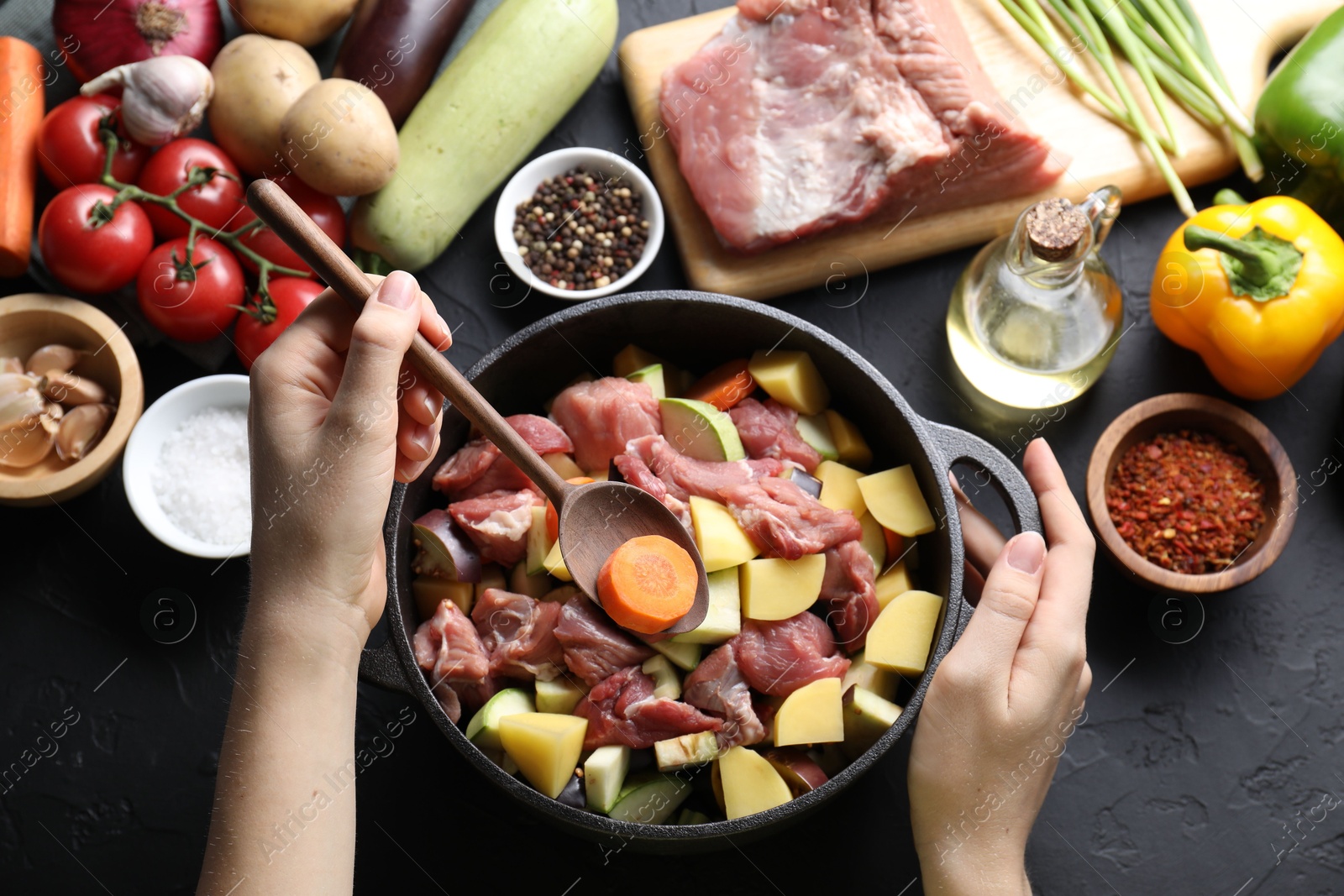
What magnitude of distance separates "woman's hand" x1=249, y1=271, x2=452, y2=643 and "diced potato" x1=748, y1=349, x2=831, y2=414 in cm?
77

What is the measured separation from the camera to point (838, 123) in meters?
2.61

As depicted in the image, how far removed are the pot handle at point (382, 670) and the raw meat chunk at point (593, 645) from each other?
336 millimetres

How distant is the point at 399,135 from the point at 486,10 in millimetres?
490

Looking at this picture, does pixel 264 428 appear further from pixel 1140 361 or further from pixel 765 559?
pixel 1140 361

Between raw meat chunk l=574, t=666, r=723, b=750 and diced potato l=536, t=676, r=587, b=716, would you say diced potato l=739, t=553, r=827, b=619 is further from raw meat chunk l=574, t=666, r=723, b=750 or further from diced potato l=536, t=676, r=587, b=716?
diced potato l=536, t=676, r=587, b=716

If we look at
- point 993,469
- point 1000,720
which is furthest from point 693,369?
point 1000,720

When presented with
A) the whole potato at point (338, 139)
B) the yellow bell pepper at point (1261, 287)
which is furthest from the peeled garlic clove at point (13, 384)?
the yellow bell pepper at point (1261, 287)

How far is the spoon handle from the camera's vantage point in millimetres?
1653

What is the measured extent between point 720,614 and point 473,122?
4.97 feet

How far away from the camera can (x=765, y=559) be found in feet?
6.71

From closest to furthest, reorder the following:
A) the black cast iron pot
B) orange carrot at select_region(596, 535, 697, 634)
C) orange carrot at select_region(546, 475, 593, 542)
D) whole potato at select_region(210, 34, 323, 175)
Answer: the black cast iron pot, orange carrot at select_region(596, 535, 697, 634), orange carrot at select_region(546, 475, 593, 542), whole potato at select_region(210, 34, 323, 175)

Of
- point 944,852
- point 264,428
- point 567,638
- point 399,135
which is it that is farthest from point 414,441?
point 944,852

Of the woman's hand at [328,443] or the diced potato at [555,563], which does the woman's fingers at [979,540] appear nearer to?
the diced potato at [555,563]

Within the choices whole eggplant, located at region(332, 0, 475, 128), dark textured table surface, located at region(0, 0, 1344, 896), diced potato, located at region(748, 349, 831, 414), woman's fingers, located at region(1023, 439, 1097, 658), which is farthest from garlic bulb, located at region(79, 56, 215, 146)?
woman's fingers, located at region(1023, 439, 1097, 658)
